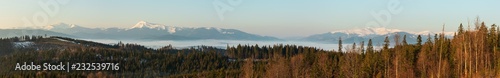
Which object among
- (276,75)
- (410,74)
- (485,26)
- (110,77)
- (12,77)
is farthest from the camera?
(110,77)

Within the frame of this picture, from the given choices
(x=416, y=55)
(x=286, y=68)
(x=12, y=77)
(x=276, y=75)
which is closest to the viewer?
(x=416, y=55)

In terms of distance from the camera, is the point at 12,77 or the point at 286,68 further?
the point at 12,77

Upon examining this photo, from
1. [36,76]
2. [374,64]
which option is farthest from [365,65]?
[36,76]

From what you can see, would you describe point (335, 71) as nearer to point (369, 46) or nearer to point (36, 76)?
point (369, 46)

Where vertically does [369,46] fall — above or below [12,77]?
above

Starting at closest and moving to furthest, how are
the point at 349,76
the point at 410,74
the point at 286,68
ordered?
the point at 410,74 < the point at 349,76 < the point at 286,68

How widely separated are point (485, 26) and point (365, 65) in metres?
25.2

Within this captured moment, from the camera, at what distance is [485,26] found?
95.9 m

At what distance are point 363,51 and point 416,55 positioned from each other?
2128cm

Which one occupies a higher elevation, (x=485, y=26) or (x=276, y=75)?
(x=485, y=26)

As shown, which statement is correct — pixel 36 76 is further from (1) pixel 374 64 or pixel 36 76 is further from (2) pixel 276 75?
(1) pixel 374 64

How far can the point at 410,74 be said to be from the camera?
79.0 meters

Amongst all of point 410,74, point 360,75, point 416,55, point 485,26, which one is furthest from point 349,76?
point 485,26

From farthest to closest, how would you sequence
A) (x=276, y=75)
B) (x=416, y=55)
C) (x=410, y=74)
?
Result: (x=276, y=75), (x=416, y=55), (x=410, y=74)
